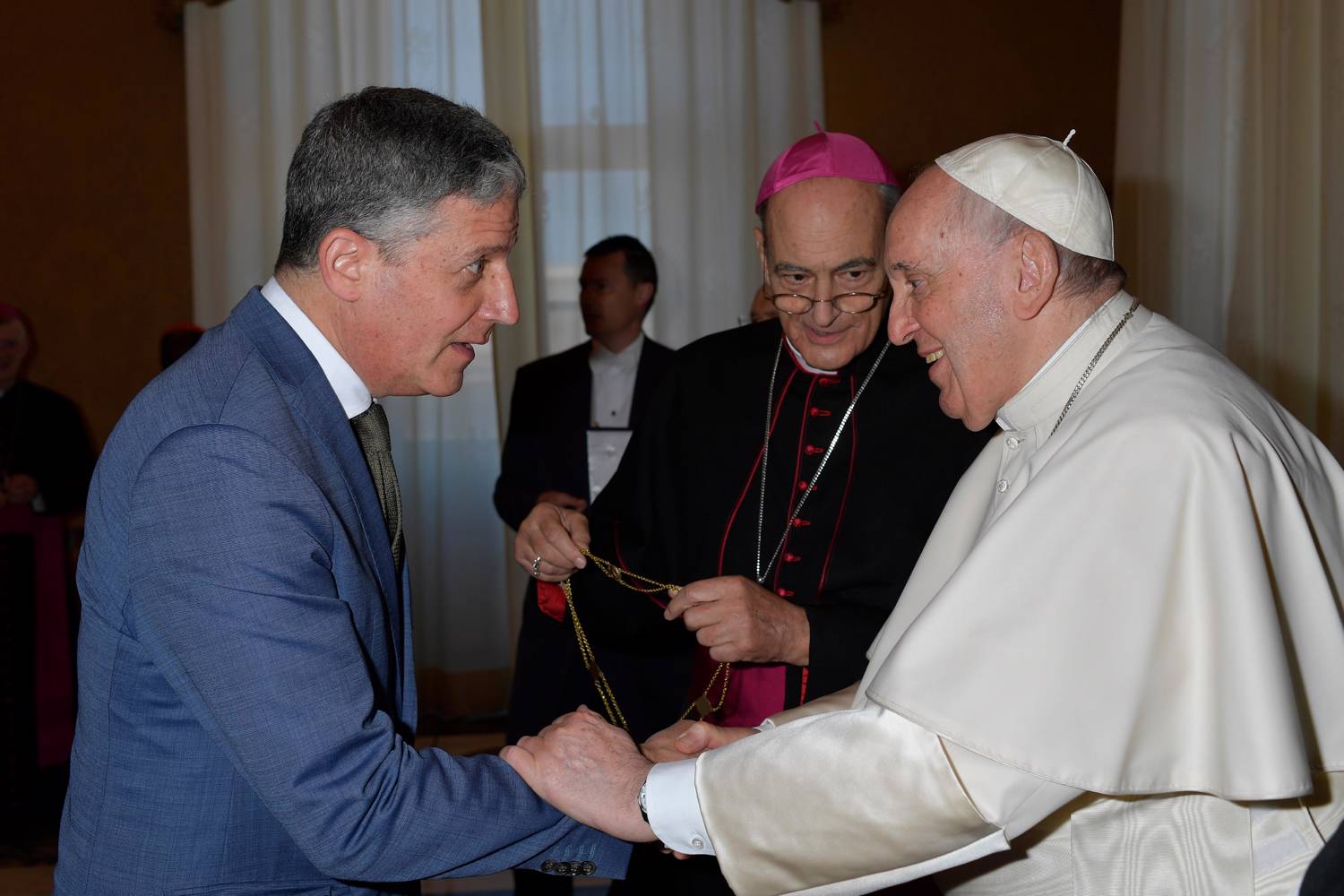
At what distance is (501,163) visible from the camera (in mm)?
1650

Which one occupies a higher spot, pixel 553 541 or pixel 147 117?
pixel 147 117

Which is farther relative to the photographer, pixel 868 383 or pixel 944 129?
pixel 944 129

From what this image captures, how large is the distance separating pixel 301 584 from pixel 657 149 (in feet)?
19.7

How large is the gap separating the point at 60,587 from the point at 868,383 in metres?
4.00

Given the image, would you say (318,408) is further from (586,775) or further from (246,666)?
(586,775)

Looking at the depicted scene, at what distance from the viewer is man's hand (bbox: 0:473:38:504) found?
5.26 metres

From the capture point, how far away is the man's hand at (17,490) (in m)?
5.26

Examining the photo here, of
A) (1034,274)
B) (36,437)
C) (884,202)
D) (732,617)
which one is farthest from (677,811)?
(36,437)

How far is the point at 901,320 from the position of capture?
185 centimetres

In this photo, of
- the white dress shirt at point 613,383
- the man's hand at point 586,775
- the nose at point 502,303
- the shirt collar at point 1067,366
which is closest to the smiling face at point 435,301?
the nose at point 502,303

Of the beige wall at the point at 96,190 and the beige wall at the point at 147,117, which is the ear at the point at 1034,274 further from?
the beige wall at the point at 96,190

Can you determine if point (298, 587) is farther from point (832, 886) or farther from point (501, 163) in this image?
point (832, 886)

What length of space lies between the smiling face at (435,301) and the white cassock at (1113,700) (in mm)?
686

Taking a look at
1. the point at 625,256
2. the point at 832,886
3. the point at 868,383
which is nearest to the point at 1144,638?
the point at 832,886
